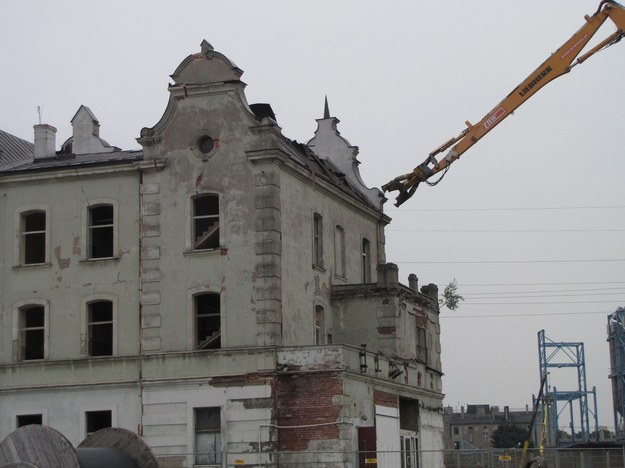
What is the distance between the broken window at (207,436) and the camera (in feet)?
112

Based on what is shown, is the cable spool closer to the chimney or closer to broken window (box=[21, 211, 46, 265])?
broken window (box=[21, 211, 46, 265])

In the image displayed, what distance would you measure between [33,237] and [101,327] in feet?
13.2

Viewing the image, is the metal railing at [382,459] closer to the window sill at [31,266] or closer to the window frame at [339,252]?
the window sill at [31,266]

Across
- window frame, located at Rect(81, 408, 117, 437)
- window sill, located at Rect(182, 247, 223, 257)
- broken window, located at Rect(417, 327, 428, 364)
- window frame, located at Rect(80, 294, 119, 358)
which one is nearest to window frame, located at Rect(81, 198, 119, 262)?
window frame, located at Rect(80, 294, 119, 358)

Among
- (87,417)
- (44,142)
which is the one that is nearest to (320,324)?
(87,417)

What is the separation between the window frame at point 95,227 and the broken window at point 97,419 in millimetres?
4861

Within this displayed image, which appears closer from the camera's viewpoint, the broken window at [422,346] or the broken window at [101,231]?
the broken window at [101,231]

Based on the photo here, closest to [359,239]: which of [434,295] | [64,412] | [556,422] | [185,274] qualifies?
[434,295]

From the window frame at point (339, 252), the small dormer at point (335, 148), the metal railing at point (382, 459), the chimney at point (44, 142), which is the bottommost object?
the metal railing at point (382, 459)

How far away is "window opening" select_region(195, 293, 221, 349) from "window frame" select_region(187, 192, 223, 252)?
149cm

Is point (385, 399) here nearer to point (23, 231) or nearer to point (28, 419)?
point (28, 419)

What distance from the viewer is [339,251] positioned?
136 feet

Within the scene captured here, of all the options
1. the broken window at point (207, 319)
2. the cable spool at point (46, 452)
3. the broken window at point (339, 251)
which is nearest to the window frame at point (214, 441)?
the broken window at point (207, 319)

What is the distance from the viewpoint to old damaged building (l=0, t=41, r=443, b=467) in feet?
111
